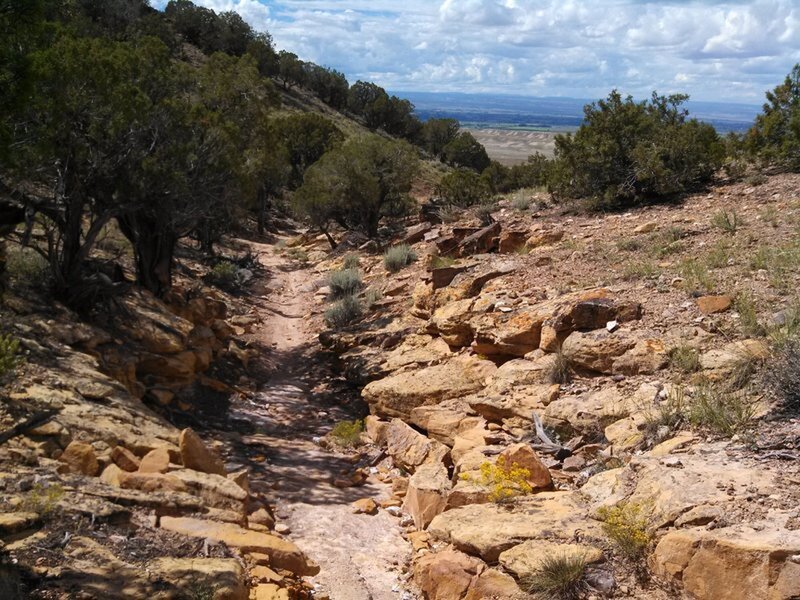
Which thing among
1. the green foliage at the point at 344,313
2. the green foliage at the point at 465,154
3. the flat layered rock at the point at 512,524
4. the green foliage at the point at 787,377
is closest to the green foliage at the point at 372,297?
the green foliage at the point at 344,313

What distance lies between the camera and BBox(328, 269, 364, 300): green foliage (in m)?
16.4

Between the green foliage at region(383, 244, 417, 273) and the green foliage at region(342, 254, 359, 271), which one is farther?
the green foliage at region(342, 254, 359, 271)

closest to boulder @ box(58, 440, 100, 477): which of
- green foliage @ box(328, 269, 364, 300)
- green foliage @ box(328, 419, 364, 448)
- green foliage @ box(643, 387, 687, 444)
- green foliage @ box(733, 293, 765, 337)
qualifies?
green foliage @ box(328, 419, 364, 448)

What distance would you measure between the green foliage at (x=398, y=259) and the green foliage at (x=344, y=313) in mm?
2528

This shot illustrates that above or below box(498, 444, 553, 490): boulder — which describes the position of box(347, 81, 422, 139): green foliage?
above

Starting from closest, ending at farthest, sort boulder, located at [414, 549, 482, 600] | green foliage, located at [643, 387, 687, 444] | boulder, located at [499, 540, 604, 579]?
boulder, located at [499, 540, 604, 579], boulder, located at [414, 549, 482, 600], green foliage, located at [643, 387, 687, 444]

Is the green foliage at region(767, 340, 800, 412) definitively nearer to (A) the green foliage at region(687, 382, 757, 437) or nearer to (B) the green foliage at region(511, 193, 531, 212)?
(A) the green foliage at region(687, 382, 757, 437)

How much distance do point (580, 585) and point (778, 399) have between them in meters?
2.59

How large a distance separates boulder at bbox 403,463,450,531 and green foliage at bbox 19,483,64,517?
3242mm

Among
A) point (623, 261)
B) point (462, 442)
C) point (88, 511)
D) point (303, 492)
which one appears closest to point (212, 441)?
point (303, 492)

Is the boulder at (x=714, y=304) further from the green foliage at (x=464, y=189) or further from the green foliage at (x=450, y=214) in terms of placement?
the green foliage at (x=464, y=189)

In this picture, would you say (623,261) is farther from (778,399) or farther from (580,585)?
(580,585)

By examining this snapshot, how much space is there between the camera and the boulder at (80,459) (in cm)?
569

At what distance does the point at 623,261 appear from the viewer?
10.3 m
